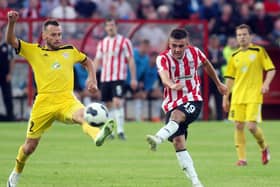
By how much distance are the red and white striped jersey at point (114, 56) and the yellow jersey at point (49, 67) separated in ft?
27.1

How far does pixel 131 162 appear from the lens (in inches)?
632

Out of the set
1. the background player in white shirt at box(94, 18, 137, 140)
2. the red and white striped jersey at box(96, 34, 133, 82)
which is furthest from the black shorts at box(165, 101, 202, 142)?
the red and white striped jersey at box(96, 34, 133, 82)

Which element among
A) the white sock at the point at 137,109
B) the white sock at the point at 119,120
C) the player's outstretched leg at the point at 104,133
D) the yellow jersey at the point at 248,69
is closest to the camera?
the player's outstretched leg at the point at 104,133

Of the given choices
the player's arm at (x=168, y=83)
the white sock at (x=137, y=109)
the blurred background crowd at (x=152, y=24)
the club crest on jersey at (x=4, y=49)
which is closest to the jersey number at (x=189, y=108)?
the player's arm at (x=168, y=83)

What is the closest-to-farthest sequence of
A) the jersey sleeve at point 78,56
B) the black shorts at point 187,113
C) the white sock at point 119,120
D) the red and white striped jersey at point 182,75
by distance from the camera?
the black shorts at point 187,113, the red and white striped jersey at point 182,75, the jersey sleeve at point 78,56, the white sock at point 119,120

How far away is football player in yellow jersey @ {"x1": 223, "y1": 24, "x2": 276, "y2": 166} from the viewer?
15.8 meters

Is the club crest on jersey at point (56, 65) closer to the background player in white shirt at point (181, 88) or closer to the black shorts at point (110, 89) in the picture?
the background player in white shirt at point (181, 88)

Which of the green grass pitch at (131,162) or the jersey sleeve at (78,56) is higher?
the jersey sleeve at (78,56)

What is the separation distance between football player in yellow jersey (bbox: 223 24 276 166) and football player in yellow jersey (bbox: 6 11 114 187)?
369 cm

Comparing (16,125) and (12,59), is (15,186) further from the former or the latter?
(12,59)

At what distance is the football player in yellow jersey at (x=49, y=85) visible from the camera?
1227cm

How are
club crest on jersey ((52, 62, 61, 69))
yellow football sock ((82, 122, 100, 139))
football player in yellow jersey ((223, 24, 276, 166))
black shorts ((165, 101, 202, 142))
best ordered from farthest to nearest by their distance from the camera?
1. football player in yellow jersey ((223, 24, 276, 166))
2. club crest on jersey ((52, 62, 61, 69))
3. black shorts ((165, 101, 202, 142))
4. yellow football sock ((82, 122, 100, 139))

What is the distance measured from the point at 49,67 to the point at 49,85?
24 centimetres

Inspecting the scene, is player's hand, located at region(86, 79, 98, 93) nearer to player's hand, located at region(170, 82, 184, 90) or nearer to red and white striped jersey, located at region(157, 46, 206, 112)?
red and white striped jersey, located at region(157, 46, 206, 112)
